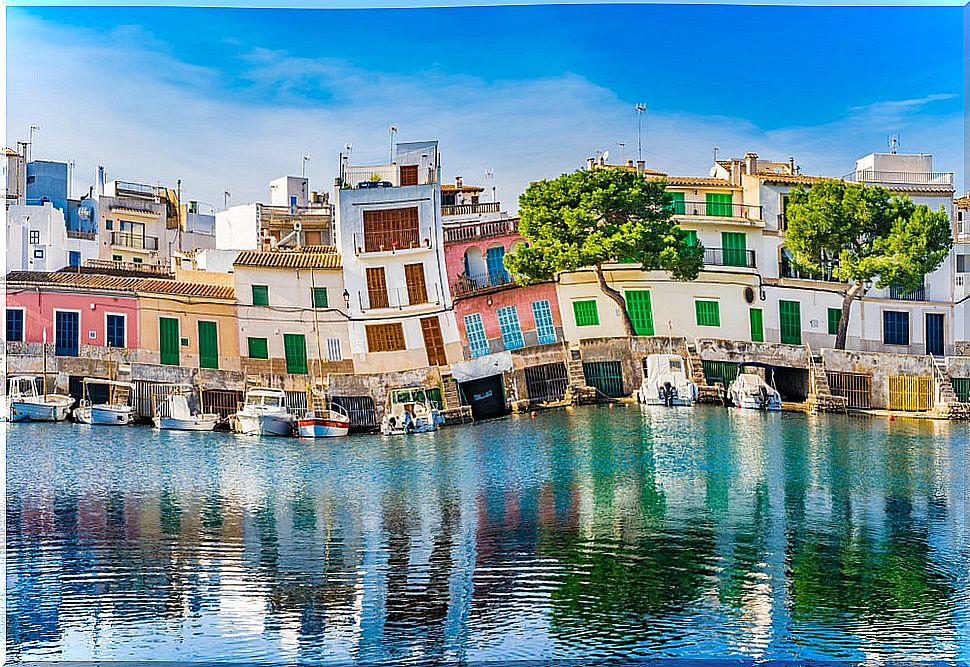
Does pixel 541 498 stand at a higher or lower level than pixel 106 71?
lower

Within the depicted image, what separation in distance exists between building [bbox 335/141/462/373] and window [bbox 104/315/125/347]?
4.72 ft

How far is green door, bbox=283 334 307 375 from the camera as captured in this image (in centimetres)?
861

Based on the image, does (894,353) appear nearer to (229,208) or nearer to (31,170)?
(229,208)

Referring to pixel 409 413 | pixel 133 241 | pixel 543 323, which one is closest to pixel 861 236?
pixel 543 323

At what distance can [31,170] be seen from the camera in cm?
852

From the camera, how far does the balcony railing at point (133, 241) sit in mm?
8883

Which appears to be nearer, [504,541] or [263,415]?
[504,541]

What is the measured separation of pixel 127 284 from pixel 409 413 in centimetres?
197

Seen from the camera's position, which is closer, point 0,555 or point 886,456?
point 0,555

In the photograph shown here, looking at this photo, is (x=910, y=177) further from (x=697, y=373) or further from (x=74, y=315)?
(x=74, y=315)

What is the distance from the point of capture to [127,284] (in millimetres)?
8797

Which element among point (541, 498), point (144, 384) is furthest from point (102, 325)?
point (541, 498)

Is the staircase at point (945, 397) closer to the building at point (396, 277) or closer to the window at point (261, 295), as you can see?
the building at point (396, 277)

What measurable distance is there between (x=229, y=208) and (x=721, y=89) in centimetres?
315
